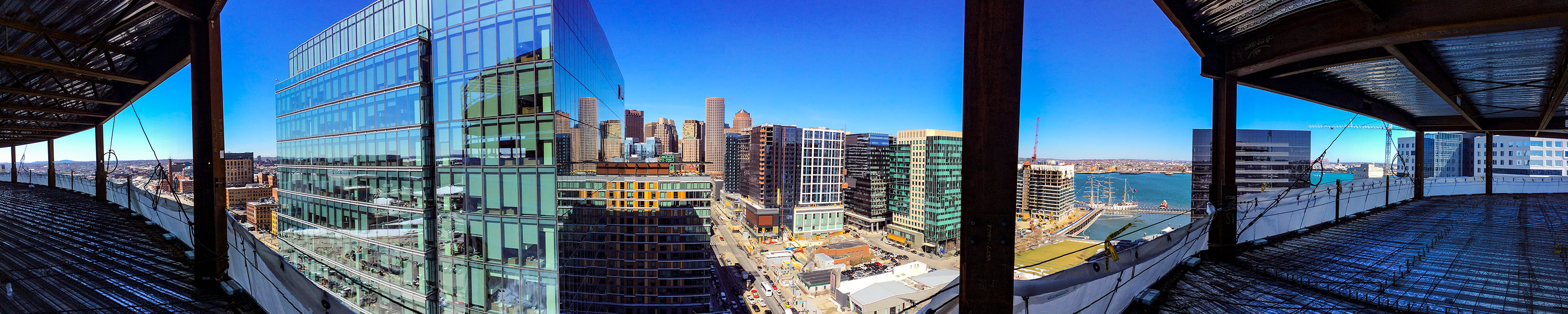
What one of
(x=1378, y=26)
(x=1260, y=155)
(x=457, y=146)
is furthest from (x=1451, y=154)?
(x=457, y=146)

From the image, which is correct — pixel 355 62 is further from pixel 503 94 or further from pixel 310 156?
pixel 503 94

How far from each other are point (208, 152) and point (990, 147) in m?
6.11

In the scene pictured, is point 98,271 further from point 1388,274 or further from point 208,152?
point 1388,274

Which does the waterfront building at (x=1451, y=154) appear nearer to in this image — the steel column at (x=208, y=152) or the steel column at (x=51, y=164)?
the steel column at (x=208, y=152)

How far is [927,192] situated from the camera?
45.8m

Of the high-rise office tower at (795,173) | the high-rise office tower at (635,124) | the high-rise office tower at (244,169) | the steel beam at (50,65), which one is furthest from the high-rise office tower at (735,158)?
the steel beam at (50,65)

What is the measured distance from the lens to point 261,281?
3.21 meters

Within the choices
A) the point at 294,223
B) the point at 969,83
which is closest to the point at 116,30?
the point at 294,223

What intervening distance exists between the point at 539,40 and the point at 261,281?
2.66 meters

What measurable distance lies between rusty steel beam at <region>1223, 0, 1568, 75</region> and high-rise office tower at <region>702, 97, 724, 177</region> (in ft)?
170

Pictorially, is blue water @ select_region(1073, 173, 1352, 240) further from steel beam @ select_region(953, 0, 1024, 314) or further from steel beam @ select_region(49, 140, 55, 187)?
steel beam @ select_region(49, 140, 55, 187)

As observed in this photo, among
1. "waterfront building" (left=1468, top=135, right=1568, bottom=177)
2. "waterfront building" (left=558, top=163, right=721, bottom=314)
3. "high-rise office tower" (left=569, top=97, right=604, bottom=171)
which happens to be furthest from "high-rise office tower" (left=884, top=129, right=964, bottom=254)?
"high-rise office tower" (left=569, top=97, right=604, bottom=171)

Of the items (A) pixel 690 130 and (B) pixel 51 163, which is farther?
(A) pixel 690 130

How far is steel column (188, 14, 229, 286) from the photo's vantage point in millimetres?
3613
